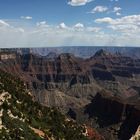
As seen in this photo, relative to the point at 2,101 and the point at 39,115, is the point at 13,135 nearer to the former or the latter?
the point at 2,101

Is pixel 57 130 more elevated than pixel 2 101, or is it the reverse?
pixel 2 101

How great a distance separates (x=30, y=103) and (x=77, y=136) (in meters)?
13.6

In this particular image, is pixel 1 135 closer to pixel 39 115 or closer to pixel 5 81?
pixel 39 115

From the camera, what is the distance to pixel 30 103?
3755 inches

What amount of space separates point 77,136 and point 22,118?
1621 centimetres

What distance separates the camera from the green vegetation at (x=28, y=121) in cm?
7343

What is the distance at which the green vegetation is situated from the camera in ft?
241

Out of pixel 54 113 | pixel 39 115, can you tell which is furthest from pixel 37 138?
pixel 54 113

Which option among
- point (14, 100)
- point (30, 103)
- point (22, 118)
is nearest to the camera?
point (22, 118)

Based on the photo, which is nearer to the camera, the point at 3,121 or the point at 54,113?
the point at 3,121

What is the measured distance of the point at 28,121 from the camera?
83.8m

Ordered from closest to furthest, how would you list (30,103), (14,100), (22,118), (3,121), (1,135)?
(1,135)
(3,121)
(22,118)
(14,100)
(30,103)

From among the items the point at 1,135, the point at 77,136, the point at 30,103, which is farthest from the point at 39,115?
the point at 1,135

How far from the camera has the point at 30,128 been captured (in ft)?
260
